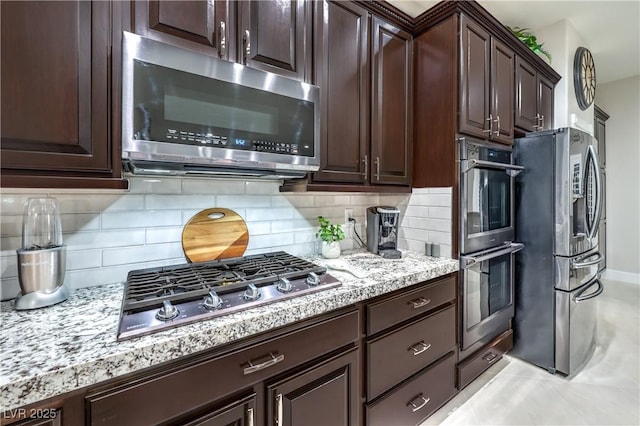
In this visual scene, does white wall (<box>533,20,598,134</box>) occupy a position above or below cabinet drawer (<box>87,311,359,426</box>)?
above

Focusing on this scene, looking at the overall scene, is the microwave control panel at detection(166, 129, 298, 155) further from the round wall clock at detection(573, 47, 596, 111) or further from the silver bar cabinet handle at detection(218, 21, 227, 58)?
the round wall clock at detection(573, 47, 596, 111)

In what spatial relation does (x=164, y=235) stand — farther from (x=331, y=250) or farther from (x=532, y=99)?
(x=532, y=99)

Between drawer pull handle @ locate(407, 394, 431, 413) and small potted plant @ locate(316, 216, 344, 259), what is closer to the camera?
drawer pull handle @ locate(407, 394, 431, 413)

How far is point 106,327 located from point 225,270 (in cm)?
51

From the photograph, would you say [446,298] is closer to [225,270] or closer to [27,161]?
[225,270]

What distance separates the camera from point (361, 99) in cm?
161

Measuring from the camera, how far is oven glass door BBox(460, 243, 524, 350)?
5.78 feet

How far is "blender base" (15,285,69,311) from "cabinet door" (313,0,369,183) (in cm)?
114

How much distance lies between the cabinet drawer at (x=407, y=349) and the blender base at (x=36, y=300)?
1.22 m

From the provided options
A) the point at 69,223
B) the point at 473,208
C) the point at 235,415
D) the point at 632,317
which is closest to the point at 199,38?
the point at 69,223

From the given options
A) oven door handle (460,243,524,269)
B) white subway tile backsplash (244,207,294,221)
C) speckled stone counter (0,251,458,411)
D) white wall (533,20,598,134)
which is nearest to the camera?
speckled stone counter (0,251,458,411)

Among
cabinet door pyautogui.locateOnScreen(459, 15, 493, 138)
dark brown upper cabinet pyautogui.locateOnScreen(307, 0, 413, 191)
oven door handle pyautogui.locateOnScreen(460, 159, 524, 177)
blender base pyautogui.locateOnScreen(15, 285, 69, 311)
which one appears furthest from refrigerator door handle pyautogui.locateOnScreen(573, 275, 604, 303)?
blender base pyautogui.locateOnScreen(15, 285, 69, 311)

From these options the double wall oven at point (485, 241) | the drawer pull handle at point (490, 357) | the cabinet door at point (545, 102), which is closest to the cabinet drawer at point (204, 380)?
the double wall oven at point (485, 241)

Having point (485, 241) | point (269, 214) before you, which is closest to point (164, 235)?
point (269, 214)
